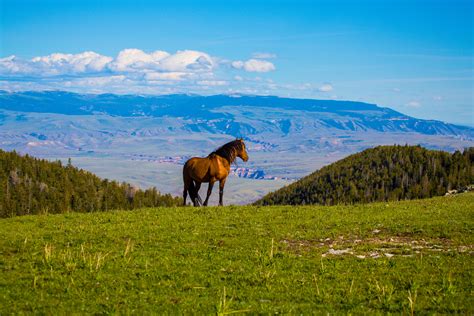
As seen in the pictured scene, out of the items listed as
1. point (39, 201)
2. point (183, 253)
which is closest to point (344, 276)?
point (183, 253)

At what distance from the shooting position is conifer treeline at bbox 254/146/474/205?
3308 inches

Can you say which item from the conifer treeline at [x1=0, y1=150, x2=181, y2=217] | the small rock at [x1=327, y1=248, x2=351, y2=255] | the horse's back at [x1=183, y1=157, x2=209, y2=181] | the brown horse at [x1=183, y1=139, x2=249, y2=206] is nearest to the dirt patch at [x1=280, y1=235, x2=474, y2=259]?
the small rock at [x1=327, y1=248, x2=351, y2=255]

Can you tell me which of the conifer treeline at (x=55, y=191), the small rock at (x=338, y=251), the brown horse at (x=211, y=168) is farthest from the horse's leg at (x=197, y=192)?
the conifer treeline at (x=55, y=191)

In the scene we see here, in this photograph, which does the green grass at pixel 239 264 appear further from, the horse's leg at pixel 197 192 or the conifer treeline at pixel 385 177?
the conifer treeline at pixel 385 177

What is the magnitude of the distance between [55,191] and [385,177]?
208 ft

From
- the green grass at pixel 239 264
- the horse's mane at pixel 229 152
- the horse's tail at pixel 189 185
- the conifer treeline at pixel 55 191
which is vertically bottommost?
the conifer treeline at pixel 55 191

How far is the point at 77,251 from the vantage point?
53.8 feet

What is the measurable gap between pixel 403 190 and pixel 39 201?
64.2 meters

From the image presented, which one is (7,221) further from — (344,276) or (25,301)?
(344,276)

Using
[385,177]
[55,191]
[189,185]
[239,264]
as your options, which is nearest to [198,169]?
[189,185]

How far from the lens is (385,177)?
107 m

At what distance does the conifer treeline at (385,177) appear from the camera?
276ft

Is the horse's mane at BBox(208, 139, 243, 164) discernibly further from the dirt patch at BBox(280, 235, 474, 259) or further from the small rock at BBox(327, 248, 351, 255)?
the small rock at BBox(327, 248, 351, 255)

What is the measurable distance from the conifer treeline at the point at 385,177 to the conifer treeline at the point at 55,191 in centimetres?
2916
